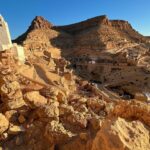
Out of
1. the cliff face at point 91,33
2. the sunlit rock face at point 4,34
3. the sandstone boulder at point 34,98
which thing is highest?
the cliff face at point 91,33

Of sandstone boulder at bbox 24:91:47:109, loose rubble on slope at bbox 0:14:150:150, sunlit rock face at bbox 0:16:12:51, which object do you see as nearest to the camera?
loose rubble on slope at bbox 0:14:150:150

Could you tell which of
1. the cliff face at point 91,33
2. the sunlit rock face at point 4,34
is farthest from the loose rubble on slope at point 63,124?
the cliff face at point 91,33

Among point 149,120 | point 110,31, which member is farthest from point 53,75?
point 110,31

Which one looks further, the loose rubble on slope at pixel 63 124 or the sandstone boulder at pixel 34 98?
the sandstone boulder at pixel 34 98

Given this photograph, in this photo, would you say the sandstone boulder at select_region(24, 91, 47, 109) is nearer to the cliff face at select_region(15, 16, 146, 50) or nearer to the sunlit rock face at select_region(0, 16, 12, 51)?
the sunlit rock face at select_region(0, 16, 12, 51)

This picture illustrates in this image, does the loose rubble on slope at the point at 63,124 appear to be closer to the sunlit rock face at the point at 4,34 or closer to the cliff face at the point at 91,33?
the sunlit rock face at the point at 4,34

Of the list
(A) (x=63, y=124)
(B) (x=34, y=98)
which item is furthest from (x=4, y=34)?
(A) (x=63, y=124)

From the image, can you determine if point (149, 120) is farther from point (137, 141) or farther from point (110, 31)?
point (110, 31)

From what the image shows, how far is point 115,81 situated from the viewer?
147 feet

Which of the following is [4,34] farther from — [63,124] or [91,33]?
[91,33]

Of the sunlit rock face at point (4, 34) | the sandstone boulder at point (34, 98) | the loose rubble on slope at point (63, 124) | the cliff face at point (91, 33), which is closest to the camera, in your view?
the loose rubble on slope at point (63, 124)

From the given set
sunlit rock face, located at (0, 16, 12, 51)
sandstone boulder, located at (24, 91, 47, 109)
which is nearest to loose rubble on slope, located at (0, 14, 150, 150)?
sandstone boulder, located at (24, 91, 47, 109)

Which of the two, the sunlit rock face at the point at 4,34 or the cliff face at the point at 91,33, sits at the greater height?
the cliff face at the point at 91,33

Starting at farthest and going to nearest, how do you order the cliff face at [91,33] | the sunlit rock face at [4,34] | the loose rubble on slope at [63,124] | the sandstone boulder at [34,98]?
the cliff face at [91,33] → the sunlit rock face at [4,34] → the sandstone boulder at [34,98] → the loose rubble on slope at [63,124]
